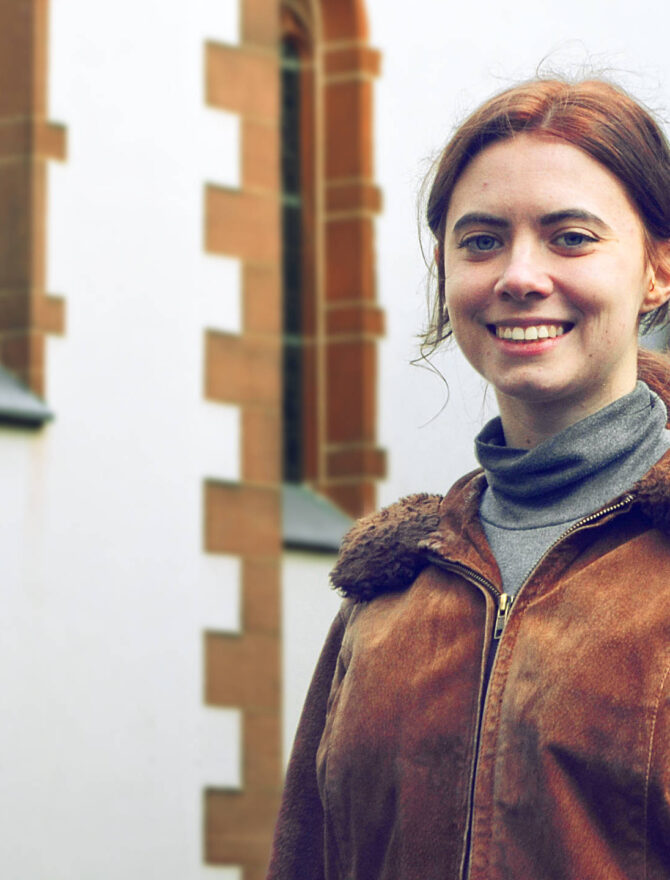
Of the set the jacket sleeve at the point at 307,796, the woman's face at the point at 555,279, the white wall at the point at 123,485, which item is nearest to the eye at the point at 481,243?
the woman's face at the point at 555,279

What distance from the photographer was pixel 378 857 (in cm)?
171

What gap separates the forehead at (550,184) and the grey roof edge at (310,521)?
5736mm

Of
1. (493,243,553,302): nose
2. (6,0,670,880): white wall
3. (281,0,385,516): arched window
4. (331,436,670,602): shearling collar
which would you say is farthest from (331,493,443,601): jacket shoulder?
(281,0,385,516): arched window

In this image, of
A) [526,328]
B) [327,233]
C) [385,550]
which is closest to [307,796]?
[385,550]

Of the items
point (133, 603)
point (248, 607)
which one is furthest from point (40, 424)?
point (248, 607)

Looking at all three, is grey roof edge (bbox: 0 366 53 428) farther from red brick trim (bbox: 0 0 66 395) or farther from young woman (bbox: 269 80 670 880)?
young woman (bbox: 269 80 670 880)

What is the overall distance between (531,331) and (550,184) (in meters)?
0.11

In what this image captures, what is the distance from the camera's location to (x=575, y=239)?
1.66 metres

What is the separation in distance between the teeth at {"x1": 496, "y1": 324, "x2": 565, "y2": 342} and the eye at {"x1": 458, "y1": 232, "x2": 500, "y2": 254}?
63mm

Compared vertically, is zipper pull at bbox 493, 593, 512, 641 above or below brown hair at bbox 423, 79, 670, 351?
below

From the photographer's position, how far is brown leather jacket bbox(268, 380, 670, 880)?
5.07ft

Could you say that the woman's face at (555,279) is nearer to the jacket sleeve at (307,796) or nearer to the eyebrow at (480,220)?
the eyebrow at (480,220)

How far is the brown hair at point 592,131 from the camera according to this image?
1671mm

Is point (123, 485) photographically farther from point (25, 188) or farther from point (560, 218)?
point (560, 218)
